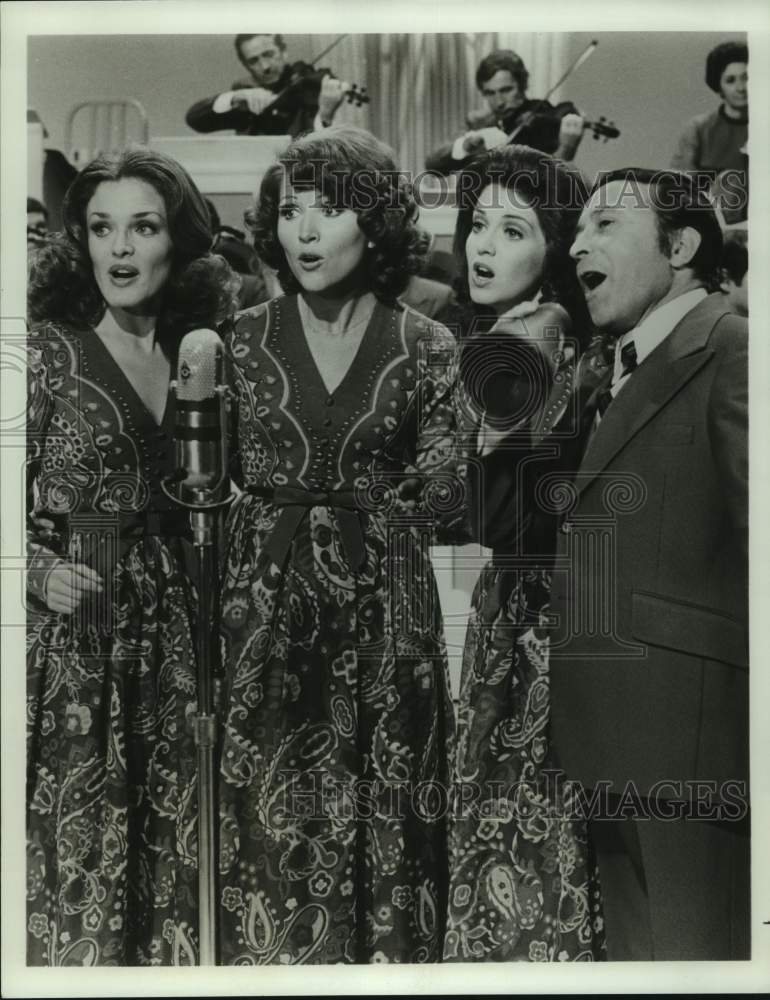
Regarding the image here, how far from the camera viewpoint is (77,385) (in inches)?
98.3

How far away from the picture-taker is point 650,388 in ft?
8.07

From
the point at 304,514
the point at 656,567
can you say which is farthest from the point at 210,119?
the point at 656,567

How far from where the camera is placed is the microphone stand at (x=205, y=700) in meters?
2.47

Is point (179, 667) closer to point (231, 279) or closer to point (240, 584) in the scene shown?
point (240, 584)

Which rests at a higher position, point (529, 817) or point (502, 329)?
point (502, 329)

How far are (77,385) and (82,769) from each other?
813 mm

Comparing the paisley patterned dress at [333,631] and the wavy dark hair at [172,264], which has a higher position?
the wavy dark hair at [172,264]

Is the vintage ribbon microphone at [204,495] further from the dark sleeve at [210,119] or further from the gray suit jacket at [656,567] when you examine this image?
the gray suit jacket at [656,567]

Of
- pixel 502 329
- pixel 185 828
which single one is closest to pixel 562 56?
pixel 502 329

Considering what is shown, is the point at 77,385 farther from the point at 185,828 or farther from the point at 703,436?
the point at 703,436

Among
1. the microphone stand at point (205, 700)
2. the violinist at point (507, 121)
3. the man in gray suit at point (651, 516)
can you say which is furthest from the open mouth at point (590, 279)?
the microphone stand at point (205, 700)

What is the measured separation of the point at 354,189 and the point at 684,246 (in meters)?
0.70

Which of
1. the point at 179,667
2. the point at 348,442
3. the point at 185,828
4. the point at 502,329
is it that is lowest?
the point at 185,828

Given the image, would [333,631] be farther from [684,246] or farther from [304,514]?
[684,246]
